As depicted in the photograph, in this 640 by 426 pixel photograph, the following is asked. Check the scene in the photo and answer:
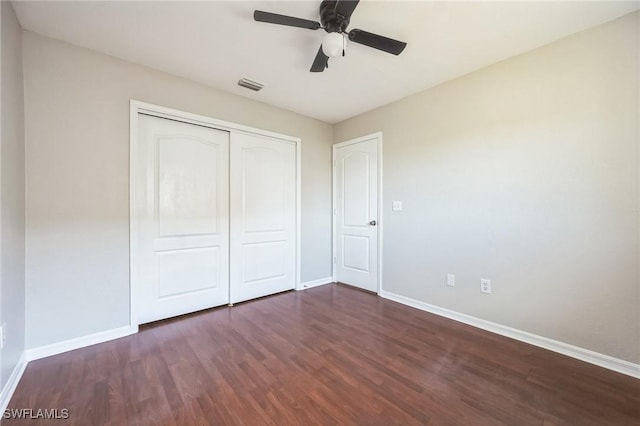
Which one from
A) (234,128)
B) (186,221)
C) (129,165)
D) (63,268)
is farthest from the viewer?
(234,128)

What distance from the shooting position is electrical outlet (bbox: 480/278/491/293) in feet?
7.68

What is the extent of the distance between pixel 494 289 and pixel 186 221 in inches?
120

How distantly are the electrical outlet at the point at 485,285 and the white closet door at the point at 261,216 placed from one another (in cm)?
216

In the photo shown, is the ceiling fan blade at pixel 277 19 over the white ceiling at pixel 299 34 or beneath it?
beneath

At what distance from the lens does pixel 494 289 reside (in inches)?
90.8

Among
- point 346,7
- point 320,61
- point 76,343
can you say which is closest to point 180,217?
point 76,343

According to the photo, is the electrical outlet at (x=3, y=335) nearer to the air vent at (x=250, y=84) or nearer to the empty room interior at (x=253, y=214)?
the empty room interior at (x=253, y=214)

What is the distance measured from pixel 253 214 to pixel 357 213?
1403 millimetres

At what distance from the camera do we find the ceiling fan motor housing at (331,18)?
1.54 metres

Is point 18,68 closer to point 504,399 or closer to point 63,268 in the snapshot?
point 63,268

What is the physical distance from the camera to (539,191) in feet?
6.75

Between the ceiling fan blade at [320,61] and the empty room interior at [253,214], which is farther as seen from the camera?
the ceiling fan blade at [320,61]

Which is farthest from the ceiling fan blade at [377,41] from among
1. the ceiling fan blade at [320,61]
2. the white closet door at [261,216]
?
the white closet door at [261,216]

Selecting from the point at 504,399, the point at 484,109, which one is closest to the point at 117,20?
the point at 484,109
